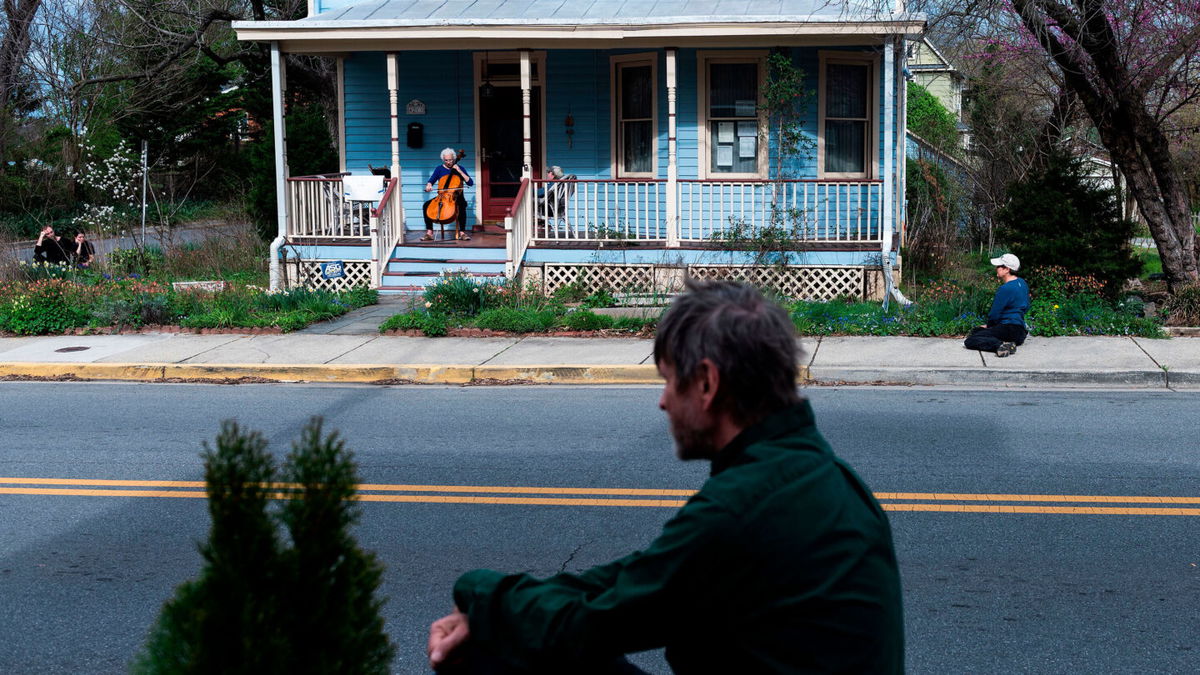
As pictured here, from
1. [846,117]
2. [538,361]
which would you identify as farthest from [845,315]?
[846,117]

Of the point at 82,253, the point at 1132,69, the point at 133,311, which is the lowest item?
the point at 133,311

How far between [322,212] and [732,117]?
6195 mm

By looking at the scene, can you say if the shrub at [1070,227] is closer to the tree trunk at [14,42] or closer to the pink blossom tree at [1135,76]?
the pink blossom tree at [1135,76]

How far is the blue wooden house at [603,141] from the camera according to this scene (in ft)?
54.4

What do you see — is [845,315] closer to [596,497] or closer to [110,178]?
[596,497]

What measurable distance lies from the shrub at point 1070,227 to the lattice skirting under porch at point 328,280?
28.7ft

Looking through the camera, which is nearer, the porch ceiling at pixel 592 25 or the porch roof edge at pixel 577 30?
the porch roof edge at pixel 577 30

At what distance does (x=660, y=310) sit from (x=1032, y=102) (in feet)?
38.3

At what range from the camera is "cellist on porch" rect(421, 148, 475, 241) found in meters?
17.7

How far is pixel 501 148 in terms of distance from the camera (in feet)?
63.2

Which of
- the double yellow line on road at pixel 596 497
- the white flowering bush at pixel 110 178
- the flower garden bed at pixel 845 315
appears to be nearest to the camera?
the double yellow line on road at pixel 596 497

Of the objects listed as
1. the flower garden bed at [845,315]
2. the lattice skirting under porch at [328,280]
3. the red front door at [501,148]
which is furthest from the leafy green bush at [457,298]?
the red front door at [501,148]

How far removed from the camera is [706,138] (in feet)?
59.0

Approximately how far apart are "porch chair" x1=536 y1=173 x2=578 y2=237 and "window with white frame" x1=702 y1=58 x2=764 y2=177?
2.20 meters
